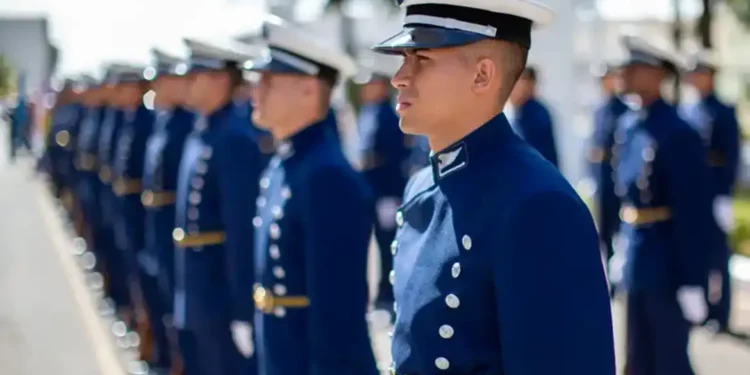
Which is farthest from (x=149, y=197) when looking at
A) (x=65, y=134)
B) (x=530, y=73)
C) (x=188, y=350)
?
(x=65, y=134)

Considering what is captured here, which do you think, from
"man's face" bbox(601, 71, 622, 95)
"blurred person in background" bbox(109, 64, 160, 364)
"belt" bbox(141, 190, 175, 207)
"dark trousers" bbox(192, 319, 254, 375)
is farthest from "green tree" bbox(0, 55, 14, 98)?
"dark trousers" bbox(192, 319, 254, 375)

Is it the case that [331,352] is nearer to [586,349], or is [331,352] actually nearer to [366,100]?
[586,349]

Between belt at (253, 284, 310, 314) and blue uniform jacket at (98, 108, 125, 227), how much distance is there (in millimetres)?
5146

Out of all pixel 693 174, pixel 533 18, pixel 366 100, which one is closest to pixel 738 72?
pixel 366 100

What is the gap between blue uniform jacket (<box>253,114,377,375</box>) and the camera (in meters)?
3.72

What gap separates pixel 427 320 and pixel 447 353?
7 centimetres

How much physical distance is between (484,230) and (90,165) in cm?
982

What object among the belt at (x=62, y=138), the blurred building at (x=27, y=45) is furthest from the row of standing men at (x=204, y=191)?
the blurred building at (x=27, y=45)

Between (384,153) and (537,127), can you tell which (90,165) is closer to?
(384,153)

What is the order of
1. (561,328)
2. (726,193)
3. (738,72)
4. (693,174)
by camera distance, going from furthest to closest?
(738,72)
(726,193)
(693,174)
(561,328)

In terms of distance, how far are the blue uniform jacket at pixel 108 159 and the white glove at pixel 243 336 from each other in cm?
371

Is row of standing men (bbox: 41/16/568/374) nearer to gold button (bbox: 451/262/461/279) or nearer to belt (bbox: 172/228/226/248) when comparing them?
belt (bbox: 172/228/226/248)

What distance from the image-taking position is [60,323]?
9523 millimetres

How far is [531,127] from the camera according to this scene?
783 centimetres
